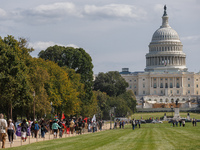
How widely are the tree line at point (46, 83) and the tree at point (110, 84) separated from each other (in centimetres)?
2043

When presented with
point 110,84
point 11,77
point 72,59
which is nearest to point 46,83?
point 11,77

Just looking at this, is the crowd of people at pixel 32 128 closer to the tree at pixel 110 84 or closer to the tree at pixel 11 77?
the tree at pixel 11 77

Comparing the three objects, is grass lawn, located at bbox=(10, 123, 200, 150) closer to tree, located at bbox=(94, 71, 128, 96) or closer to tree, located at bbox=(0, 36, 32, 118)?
tree, located at bbox=(0, 36, 32, 118)

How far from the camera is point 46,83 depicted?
7631 centimetres

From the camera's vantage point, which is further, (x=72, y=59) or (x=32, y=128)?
(x=72, y=59)

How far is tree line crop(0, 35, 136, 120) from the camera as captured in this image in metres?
57.2

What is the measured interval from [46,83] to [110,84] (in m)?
98.3

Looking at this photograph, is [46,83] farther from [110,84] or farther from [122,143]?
[110,84]

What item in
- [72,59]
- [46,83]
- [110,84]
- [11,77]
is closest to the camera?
[11,77]

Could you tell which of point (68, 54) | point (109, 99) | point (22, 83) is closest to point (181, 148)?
point (22, 83)

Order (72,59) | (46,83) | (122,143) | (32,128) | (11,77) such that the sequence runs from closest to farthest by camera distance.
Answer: (122,143) → (32,128) → (11,77) → (46,83) → (72,59)

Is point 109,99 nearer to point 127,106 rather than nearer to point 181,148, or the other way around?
point 127,106

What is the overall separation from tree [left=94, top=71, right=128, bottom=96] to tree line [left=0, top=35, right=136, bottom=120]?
2043 centimetres

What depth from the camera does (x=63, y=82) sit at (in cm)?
8431
